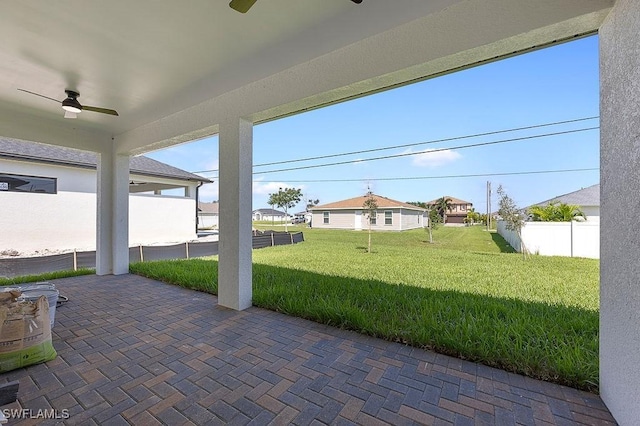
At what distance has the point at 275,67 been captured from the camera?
2926mm

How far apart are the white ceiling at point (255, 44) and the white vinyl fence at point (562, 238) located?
8.67 metres

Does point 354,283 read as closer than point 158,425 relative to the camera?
No

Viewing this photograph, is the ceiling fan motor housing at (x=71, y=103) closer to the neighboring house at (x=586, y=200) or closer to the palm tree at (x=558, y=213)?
the palm tree at (x=558, y=213)

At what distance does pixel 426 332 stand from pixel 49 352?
3211 mm

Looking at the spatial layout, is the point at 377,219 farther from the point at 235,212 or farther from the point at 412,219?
the point at 235,212

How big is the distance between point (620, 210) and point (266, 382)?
242 cm

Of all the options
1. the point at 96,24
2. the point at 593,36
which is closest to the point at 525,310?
the point at 593,36

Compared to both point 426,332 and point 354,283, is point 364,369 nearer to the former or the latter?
point 426,332

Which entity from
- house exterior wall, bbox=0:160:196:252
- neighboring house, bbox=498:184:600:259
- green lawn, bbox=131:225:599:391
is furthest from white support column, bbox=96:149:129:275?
A: neighboring house, bbox=498:184:600:259

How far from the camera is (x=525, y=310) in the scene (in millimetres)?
3193

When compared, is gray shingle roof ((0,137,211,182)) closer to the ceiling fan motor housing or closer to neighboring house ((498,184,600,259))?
the ceiling fan motor housing

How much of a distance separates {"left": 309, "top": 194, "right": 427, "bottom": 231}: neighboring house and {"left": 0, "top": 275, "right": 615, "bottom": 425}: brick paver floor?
18.0 m

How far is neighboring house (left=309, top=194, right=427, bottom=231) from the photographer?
71.4ft

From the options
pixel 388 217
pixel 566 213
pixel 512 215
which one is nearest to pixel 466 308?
pixel 512 215
